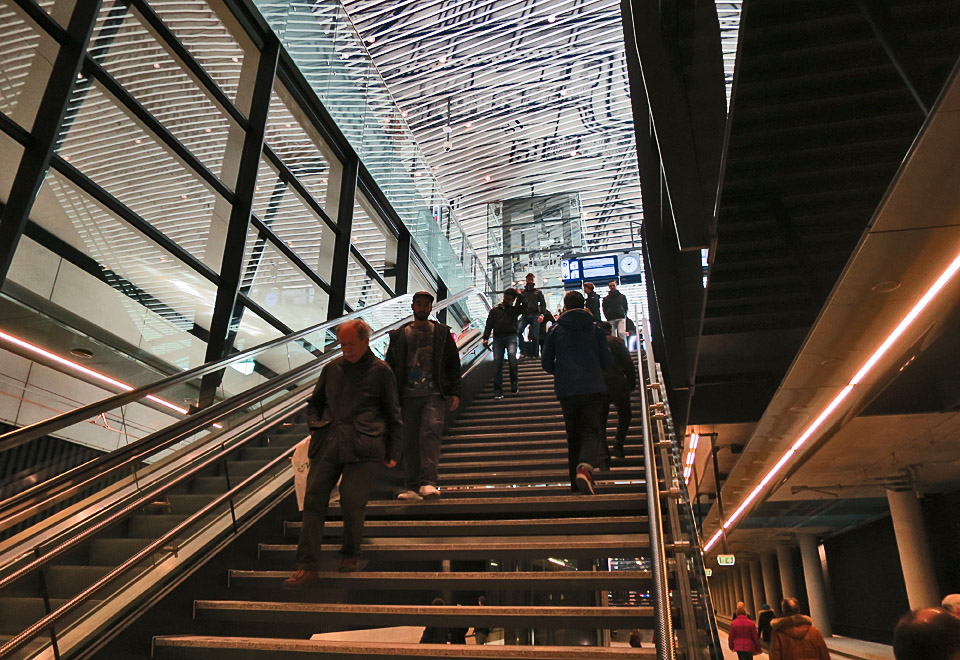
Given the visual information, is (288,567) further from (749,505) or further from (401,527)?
(749,505)

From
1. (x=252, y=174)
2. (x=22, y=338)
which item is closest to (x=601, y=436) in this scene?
(x=22, y=338)

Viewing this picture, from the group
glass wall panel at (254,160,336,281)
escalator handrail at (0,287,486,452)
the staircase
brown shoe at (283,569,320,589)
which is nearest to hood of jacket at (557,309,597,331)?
the staircase

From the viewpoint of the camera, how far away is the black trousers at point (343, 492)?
12.7ft

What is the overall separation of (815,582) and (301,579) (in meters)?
26.1

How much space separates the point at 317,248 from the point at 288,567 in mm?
6425

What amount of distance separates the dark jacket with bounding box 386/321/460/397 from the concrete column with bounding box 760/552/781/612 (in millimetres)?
32934

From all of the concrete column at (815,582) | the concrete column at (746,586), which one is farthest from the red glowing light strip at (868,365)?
the concrete column at (746,586)

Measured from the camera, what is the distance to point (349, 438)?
4012 millimetres

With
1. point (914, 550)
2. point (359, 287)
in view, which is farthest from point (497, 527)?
point (914, 550)

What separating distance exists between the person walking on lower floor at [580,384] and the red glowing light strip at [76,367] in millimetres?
2802

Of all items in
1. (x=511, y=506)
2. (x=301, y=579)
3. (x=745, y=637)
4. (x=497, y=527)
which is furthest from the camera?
(x=745, y=637)

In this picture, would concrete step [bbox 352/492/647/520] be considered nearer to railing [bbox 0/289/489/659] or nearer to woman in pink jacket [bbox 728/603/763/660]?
railing [bbox 0/289/489/659]

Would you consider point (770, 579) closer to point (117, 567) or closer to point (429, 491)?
point (429, 491)

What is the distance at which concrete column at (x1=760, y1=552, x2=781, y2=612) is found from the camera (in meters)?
33.6
